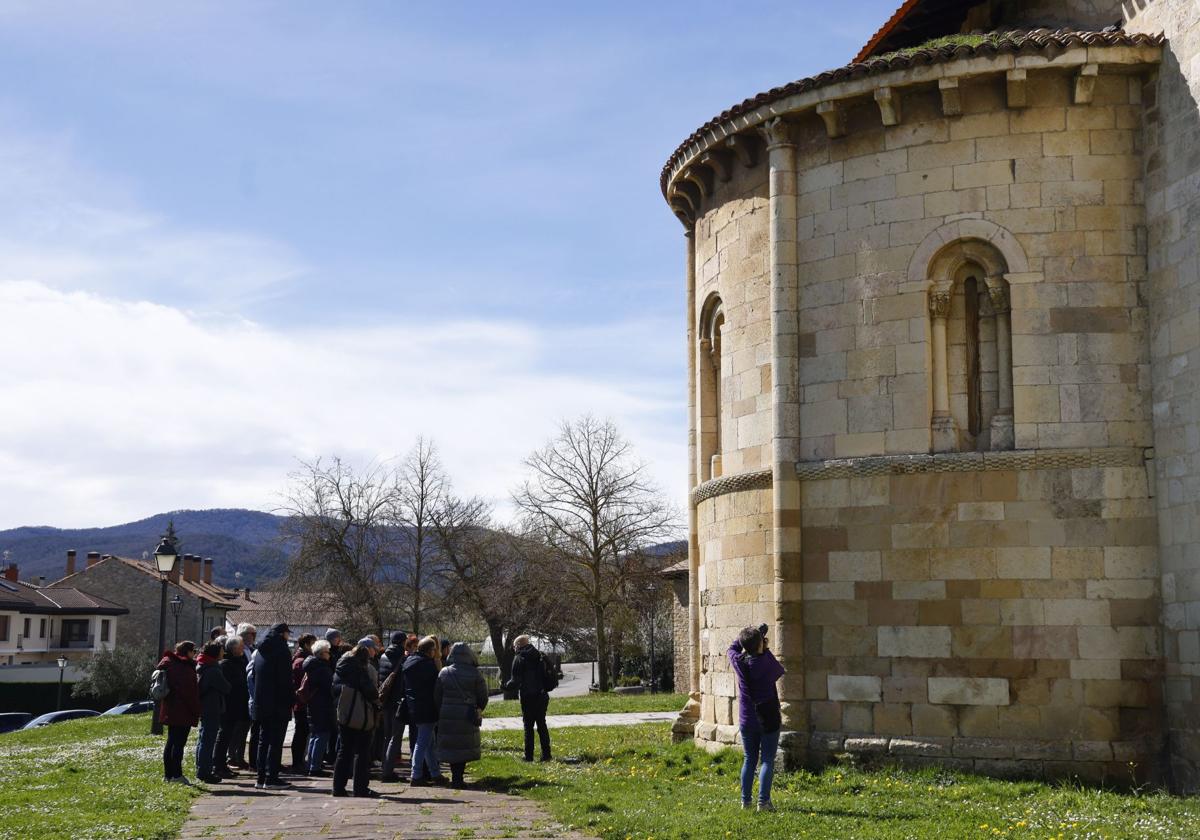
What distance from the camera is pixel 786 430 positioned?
14.7m

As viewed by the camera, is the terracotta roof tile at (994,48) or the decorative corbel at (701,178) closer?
the terracotta roof tile at (994,48)

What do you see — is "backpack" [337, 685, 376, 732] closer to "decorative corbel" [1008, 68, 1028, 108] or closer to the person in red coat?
the person in red coat

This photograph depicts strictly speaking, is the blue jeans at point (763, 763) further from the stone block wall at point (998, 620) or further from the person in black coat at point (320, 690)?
the person in black coat at point (320, 690)

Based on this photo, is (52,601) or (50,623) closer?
(52,601)

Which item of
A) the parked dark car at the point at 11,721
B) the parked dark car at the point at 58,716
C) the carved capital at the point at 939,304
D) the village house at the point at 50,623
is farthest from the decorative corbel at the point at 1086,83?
the village house at the point at 50,623

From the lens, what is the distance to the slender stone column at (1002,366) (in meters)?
13.8

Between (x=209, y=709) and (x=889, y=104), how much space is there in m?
10.5

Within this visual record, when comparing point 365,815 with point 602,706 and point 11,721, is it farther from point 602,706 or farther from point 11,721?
point 11,721

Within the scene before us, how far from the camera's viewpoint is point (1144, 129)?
13781mm

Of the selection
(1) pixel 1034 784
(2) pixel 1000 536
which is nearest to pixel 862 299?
(2) pixel 1000 536

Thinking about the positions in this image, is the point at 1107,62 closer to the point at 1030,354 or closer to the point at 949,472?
the point at 1030,354

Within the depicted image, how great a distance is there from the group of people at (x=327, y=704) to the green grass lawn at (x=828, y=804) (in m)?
0.89

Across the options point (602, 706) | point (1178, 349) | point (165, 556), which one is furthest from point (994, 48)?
point (602, 706)

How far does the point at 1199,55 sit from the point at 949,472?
5.03 meters
